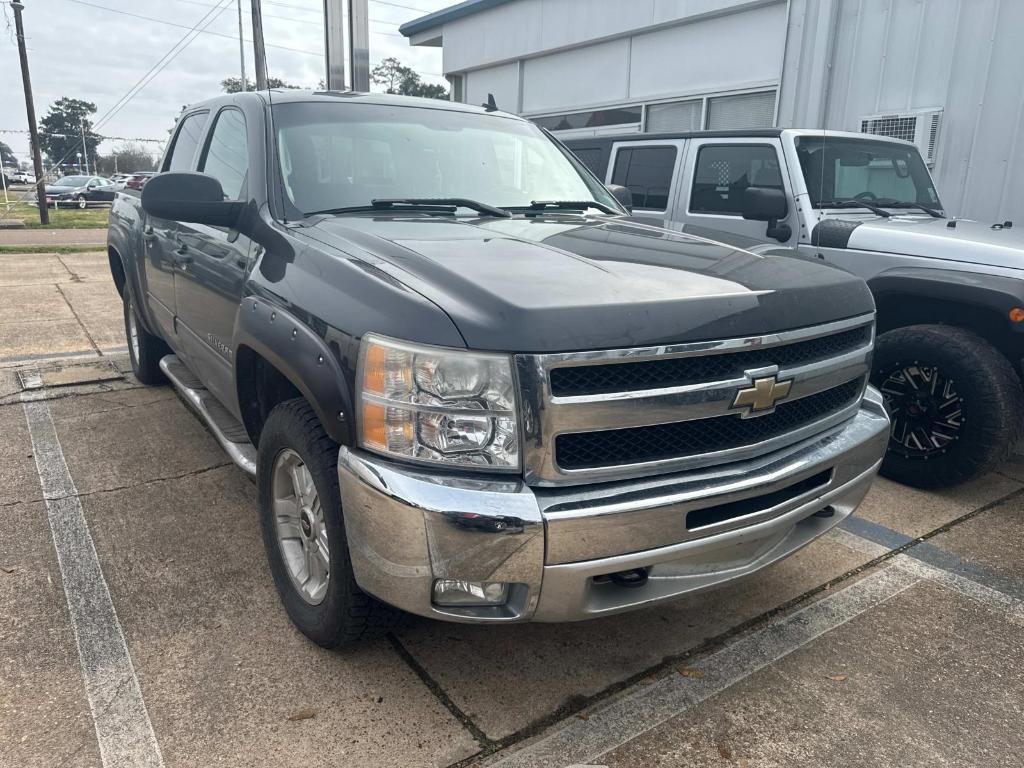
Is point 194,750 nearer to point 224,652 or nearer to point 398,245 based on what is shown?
point 224,652

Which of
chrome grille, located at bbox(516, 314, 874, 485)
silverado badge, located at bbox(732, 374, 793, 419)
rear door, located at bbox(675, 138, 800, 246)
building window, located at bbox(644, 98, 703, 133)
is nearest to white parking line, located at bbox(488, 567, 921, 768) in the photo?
chrome grille, located at bbox(516, 314, 874, 485)

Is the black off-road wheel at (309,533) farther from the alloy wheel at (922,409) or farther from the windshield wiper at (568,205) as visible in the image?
the alloy wheel at (922,409)

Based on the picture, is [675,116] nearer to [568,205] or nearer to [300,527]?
[568,205]

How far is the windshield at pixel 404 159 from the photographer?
10.1 feet

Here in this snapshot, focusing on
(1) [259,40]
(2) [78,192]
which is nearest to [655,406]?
(1) [259,40]

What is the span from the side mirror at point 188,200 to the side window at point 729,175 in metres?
3.54

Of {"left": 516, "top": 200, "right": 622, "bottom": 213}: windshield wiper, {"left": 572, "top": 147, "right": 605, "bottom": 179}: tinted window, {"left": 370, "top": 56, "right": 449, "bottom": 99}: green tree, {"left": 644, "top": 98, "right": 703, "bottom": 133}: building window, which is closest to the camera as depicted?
{"left": 516, "top": 200, "right": 622, "bottom": 213}: windshield wiper

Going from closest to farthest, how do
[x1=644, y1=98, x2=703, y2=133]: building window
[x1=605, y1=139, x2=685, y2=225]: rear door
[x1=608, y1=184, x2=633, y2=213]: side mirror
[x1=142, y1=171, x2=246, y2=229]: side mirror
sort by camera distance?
[x1=142, y1=171, x2=246, y2=229]: side mirror < [x1=608, y1=184, x2=633, y2=213]: side mirror < [x1=605, y1=139, x2=685, y2=225]: rear door < [x1=644, y1=98, x2=703, y2=133]: building window

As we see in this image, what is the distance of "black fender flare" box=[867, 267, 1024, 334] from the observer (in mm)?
3832

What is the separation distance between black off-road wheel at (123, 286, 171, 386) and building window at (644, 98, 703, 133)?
7.43 meters

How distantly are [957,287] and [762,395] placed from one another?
2.42 metres

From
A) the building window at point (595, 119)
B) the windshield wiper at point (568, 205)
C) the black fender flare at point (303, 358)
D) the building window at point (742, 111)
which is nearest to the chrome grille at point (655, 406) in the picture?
the black fender flare at point (303, 358)

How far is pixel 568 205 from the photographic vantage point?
11.7 feet

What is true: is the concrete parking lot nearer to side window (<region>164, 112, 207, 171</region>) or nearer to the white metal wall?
side window (<region>164, 112, 207, 171</region>)
